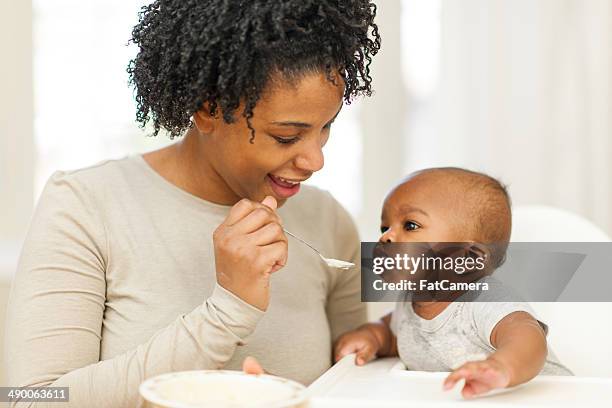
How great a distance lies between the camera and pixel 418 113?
215 centimetres

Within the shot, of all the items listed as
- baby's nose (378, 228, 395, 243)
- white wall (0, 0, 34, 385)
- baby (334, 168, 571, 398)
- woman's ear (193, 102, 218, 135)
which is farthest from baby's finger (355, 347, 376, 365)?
white wall (0, 0, 34, 385)

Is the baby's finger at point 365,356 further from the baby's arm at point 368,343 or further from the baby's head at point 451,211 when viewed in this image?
the baby's head at point 451,211

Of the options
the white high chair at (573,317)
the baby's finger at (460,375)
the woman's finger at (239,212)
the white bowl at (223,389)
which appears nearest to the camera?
the white bowl at (223,389)

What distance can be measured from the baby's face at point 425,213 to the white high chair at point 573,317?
25 cm

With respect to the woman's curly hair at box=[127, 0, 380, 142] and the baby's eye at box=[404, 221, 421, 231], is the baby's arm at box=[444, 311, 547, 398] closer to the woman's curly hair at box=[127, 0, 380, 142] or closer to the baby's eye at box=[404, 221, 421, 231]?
the baby's eye at box=[404, 221, 421, 231]

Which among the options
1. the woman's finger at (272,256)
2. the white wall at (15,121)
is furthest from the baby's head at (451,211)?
the white wall at (15,121)

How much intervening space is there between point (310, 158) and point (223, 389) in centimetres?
40

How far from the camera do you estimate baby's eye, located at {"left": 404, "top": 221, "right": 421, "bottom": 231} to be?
1.27 meters

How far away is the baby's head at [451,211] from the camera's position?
1251mm

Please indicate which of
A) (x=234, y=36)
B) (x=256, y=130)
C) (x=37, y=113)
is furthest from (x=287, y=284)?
(x=37, y=113)

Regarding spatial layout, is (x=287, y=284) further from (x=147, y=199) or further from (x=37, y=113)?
(x=37, y=113)

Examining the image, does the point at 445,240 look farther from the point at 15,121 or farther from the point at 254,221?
the point at 15,121

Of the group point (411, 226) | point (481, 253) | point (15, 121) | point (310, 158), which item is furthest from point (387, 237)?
point (15, 121)

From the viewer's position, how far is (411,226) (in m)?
1.27
